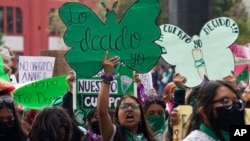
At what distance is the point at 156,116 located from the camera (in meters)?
6.87

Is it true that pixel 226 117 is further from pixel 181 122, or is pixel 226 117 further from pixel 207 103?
pixel 181 122

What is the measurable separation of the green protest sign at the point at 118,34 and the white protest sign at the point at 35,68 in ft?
9.49

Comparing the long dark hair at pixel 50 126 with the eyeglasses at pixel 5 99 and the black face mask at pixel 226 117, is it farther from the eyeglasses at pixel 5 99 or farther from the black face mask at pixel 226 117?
the black face mask at pixel 226 117

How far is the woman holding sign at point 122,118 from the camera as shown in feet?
17.5

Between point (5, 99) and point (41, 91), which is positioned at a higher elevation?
point (5, 99)

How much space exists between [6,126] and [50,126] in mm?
415

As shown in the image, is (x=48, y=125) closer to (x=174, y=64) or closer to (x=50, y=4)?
(x=174, y=64)

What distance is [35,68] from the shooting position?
9664 millimetres

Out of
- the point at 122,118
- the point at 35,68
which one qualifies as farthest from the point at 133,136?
the point at 35,68

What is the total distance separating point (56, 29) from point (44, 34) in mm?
1539

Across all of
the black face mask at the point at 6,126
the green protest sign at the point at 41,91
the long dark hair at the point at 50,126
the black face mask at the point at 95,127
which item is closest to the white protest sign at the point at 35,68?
the green protest sign at the point at 41,91

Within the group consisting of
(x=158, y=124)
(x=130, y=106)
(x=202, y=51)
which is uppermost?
(x=202, y=51)

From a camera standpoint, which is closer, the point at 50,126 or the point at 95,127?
the point at 50,126

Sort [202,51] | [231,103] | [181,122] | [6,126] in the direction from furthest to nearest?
[202,51] < [181,122] < [6,126] < [231,103]
